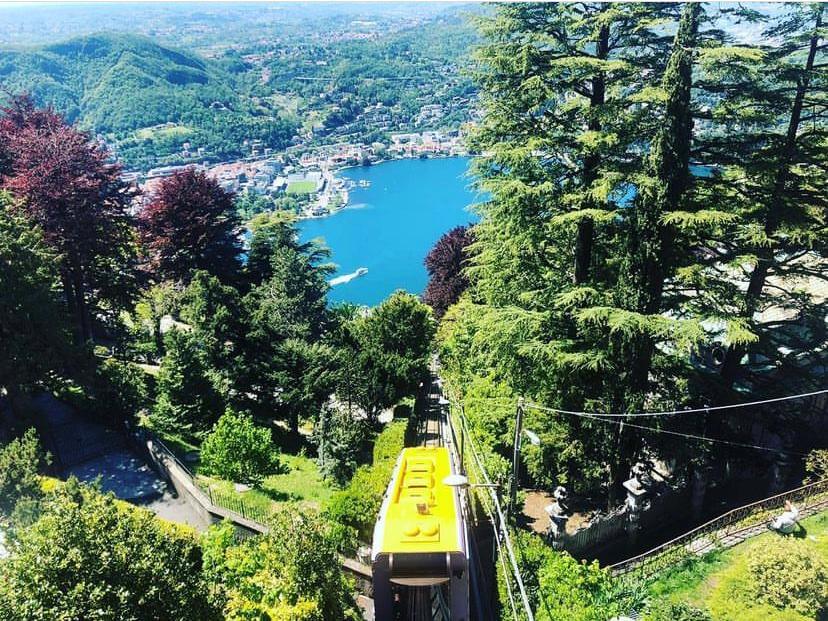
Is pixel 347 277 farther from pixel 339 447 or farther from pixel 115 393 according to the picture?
pixel 339 447

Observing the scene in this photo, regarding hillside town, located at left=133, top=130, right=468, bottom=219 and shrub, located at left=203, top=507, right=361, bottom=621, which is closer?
shrub, located at left=203, top=507, right=361, bottom=621

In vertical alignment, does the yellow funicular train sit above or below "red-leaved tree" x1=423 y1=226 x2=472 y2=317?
above

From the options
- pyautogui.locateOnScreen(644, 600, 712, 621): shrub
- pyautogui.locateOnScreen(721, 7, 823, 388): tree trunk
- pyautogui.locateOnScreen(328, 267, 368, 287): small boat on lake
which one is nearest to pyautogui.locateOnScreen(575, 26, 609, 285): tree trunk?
pyautogui.locateOnScreen(721, 7, 823, 388): tree trunk

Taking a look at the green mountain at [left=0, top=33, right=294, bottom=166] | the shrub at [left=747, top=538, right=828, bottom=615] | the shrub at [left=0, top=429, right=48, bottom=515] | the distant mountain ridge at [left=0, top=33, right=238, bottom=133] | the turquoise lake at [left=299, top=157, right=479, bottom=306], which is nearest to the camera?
the shrub at [left=747, top=538, right=828, bottom=615]

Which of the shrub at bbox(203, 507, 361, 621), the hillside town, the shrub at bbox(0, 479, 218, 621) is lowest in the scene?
the hillside town

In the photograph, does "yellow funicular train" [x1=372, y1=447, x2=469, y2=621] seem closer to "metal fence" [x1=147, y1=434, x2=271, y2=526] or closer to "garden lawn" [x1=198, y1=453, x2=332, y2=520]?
"garden lawn" [x1=198, y1=453, x2=332, y2=520]

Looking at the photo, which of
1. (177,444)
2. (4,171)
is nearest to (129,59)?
(4,171)
